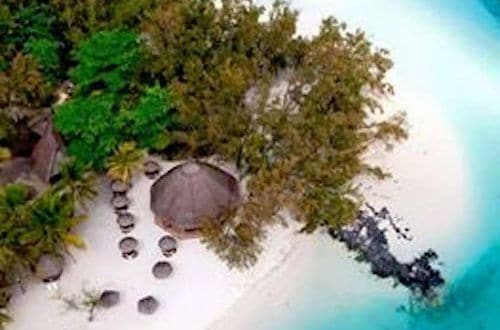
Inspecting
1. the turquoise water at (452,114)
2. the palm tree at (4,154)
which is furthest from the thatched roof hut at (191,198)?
the palm tree at (4,154)

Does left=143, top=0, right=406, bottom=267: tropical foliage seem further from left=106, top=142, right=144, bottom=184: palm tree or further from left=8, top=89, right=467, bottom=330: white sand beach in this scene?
left=106, top=142, right=144, bottom=184: palm tree

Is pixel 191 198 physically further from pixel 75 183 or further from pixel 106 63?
pixel 106 63

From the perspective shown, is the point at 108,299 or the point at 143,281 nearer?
the point at 108,299

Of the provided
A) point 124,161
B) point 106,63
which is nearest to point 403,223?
point 124,161

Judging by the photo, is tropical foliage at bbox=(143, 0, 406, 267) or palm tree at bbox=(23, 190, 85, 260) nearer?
palm tree at bbox=(23, 190, 85, 260)

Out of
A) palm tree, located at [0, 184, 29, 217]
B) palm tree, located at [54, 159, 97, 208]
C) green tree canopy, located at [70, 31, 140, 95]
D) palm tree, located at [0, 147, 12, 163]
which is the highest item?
green tree canopy, located at [70, 31, 140, 95]

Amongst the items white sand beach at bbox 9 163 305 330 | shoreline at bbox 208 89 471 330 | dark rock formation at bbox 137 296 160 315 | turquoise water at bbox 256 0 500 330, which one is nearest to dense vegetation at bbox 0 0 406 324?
white sand beach at bbox 9 163 305 330

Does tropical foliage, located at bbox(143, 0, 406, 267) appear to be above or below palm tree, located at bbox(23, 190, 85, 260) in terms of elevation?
above
